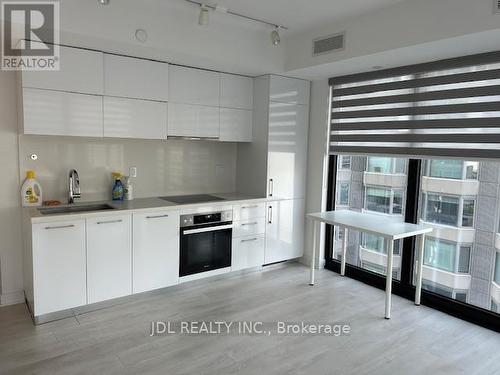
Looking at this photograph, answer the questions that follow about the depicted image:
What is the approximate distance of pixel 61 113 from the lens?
3.20m

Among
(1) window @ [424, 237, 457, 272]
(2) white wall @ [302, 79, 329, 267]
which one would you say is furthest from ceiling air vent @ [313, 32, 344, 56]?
(1) window @ [424, 237, 457, 272]

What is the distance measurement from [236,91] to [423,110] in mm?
2021

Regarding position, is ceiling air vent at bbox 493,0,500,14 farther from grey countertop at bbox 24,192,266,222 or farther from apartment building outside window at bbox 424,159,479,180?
grey countertop at bbox 24,192,266,222

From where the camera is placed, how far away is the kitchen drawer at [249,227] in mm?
4148

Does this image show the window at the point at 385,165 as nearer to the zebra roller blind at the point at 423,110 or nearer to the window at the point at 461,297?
the zebra roller blind at the point at 423,110

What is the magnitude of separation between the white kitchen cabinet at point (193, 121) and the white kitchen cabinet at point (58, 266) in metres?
1.36

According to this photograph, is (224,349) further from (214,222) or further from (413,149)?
(413,149)

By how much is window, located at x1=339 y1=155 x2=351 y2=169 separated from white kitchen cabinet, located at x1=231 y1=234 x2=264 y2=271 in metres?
1.30

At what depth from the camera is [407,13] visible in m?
2.96

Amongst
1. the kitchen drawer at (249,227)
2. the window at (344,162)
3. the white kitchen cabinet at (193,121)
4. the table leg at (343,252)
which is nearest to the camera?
the white kitchen cabinet at (193,121)

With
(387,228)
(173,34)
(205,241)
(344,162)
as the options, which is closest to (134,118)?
(173,34)

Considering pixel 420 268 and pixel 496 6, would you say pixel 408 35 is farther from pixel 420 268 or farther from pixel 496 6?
pixel 420 268

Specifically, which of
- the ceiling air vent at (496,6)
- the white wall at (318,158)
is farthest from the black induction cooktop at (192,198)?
the ceiling air vent at (496,6)

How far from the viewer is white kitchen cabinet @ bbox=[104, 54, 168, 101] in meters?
3.40
